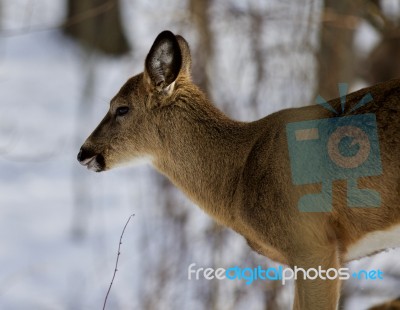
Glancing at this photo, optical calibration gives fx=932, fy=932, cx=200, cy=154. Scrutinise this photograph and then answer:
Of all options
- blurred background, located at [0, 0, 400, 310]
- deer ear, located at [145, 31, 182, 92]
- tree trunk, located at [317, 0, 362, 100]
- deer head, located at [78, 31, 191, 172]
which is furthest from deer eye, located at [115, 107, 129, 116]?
tree trunk, located at [317, 0, 362, 100]

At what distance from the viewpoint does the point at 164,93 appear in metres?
6.05

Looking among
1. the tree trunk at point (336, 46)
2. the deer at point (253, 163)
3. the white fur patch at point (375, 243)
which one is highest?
the tree trunk at point (336, 46)

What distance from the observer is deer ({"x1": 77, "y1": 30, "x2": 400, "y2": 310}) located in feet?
16.7

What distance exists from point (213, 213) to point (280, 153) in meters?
0.76

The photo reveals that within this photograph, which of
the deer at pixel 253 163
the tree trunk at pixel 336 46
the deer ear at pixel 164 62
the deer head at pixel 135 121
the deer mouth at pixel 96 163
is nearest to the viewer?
the deer at pixel 253 163

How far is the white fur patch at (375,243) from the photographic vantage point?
5105 mm

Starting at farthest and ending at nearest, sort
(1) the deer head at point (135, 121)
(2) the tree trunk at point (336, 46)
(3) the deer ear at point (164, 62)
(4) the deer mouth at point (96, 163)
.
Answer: (2) the tree trunk at point (336, 46)
(4) the deer mouth at point (96, 163)
(1) the deer head at point (135, 121)
(3) the deer ear at point (164, 62)

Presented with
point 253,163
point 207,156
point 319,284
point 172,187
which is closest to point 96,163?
point 207,156

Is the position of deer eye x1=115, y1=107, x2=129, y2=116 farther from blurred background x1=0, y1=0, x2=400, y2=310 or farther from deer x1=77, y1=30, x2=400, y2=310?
blurred background x1=0, y1=0, x2=400, y2=310

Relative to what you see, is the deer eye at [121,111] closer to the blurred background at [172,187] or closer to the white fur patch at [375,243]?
the white fur patch at [375,243]

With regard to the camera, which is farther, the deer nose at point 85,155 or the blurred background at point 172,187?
the blurred background at point 172,187

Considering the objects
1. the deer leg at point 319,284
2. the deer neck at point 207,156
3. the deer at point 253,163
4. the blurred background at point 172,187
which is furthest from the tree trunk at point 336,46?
the deer leg at point 319,284

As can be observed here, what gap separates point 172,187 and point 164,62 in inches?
162

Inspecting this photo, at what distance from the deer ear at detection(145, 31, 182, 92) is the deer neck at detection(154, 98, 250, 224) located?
0.23 meters
